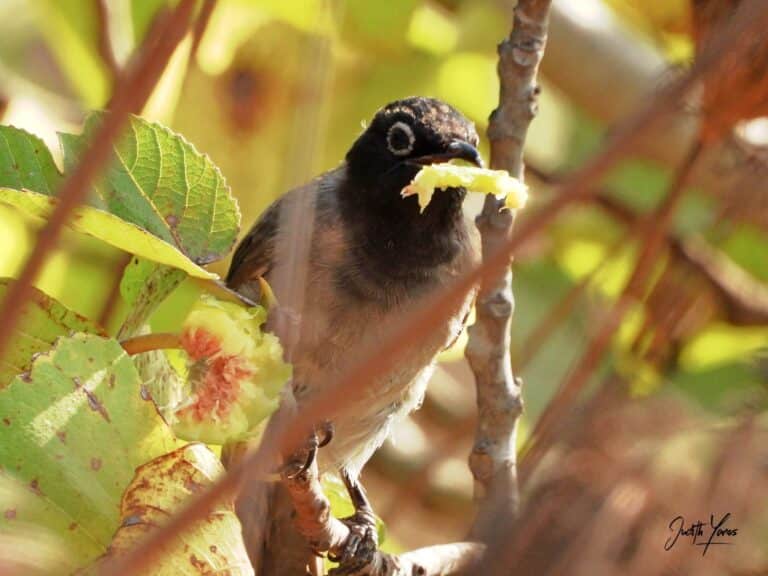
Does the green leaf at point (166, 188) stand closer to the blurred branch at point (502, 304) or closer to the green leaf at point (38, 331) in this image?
the green leaf at point (38, 331)

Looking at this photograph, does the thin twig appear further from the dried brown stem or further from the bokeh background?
the dried brown stem

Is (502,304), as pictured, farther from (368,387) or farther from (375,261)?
(375,261)

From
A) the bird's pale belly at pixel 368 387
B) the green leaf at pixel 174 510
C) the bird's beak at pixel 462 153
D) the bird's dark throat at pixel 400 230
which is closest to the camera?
the green leaf at pixel 174 510

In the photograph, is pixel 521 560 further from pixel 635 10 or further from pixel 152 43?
pixel 635 10

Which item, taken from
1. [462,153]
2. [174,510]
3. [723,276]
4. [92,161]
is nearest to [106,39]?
[462,153]

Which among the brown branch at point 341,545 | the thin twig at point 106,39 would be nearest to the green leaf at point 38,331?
the brown branch at point 341,545

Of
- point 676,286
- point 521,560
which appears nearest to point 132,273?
point 521,560
